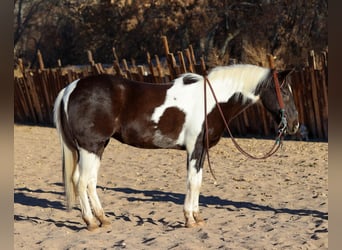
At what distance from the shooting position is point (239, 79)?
17.5 ft

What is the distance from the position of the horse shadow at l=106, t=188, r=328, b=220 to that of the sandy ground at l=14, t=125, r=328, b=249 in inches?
0.5

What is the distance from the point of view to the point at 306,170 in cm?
809

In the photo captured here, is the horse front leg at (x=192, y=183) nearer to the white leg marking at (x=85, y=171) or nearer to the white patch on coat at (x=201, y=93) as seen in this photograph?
the white patch on coat at (x=201, y=93)

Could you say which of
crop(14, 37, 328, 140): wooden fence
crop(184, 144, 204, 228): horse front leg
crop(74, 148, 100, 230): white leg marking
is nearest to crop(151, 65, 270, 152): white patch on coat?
crop(184, 144, 204, 228): horse front leg

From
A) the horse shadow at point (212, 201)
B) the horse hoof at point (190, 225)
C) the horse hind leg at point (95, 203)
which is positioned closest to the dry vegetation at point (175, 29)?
the horse shadow at point (212, 201)

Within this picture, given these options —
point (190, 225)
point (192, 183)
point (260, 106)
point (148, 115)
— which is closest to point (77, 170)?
point (148, 115)

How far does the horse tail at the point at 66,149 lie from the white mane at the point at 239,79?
5.22 ft

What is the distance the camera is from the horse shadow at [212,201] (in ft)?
18.8

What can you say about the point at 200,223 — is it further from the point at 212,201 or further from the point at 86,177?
the point at 86,177

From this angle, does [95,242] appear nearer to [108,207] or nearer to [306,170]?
[108,207]

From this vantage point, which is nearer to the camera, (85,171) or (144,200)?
(85,171)

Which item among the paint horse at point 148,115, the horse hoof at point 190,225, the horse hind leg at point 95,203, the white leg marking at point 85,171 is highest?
the paint horse at point 148,115

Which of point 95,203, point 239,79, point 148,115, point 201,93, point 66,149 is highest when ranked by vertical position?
point 239,79

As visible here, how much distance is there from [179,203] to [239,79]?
1957 mm
